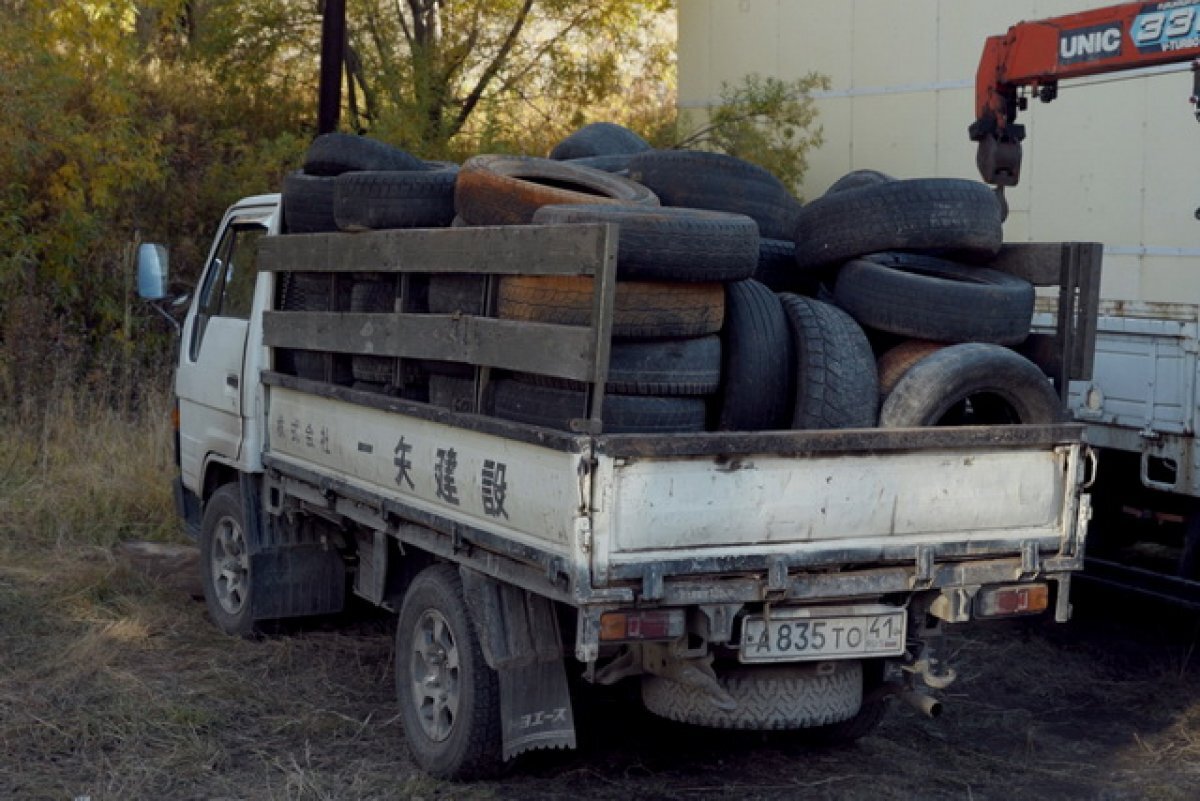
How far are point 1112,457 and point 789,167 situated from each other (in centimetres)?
788

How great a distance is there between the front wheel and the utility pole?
6321mm

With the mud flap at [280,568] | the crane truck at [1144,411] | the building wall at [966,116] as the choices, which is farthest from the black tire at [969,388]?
the building wall at [966,116]

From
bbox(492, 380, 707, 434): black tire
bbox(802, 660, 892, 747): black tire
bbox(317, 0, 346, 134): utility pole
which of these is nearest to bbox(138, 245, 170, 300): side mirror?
bbox(492, 380, 707, 434): black tire

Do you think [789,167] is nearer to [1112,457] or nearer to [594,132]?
[594,132]

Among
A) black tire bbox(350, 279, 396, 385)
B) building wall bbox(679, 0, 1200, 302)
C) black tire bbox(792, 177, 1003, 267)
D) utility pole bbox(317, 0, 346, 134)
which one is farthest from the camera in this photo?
utility pole bbox(317, 0, 346, 134)

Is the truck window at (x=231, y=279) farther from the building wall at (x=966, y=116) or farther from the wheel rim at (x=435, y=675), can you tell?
the building wall at (x=966, y=116)

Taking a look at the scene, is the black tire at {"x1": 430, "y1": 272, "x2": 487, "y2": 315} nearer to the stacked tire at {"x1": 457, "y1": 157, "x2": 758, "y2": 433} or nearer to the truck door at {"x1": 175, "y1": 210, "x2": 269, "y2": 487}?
the stacked tire at {"x1": 457, "y1": 157, "x2": 758, "y2": 433}

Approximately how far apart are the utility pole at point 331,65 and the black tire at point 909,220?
8.05 m

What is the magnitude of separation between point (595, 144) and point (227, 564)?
3.11 meters

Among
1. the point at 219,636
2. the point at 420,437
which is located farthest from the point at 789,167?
the point at 420,437

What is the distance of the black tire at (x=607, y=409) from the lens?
15.6 feet

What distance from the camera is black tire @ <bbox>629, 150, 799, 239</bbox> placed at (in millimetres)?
6230

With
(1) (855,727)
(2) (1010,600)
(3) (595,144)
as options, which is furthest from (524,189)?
(3) (595,144)

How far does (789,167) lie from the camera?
14.7 metres
